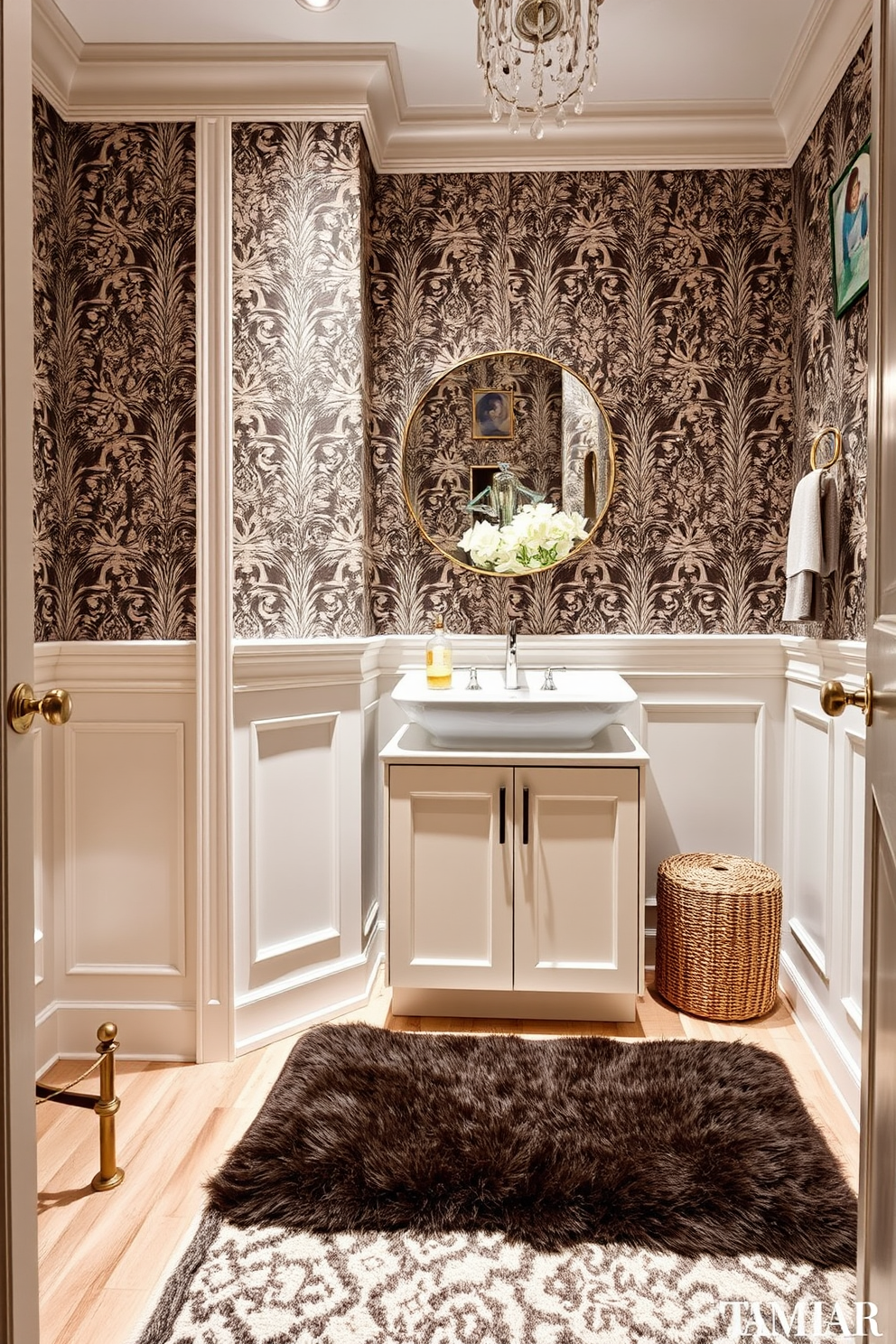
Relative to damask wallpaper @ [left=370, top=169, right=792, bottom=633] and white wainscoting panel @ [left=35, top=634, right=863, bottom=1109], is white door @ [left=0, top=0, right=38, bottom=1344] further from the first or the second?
damask wallpaper @ [left=370, top=169, right=792, bottom=633]

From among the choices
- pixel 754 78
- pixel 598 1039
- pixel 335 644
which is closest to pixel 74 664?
pixel 335 644

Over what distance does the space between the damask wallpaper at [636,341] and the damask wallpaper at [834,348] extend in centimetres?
12

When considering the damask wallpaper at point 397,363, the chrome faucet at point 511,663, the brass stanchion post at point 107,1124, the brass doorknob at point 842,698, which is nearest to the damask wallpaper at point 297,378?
the damask wallpaper at point 397,363

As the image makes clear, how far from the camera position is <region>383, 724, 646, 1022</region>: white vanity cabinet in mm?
2369

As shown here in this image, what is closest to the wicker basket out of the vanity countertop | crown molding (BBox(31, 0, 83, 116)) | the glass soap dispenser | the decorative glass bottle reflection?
the vanity countertop

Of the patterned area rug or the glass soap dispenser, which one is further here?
the glass soap dispenser

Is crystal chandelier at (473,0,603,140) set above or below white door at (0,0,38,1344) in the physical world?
above

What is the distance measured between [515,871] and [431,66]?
88.4 inches

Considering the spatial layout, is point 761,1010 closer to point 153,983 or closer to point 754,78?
point 153,983

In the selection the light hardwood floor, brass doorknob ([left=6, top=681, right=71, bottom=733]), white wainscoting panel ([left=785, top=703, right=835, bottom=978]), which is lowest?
the light hardwood floor

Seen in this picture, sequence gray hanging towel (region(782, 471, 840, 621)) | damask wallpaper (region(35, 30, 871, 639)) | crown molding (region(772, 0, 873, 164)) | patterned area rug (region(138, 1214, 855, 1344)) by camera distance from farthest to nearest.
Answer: damask wallpaper (region(35, 30, 871, 639)) < gray hanging towel (region(782, 471, 840, 621)) < crown molding (region(772, 0, 873, 164)) < patterned area rug (region(138, 1214, 855, 1344))

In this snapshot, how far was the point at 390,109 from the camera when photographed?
8.59 feet

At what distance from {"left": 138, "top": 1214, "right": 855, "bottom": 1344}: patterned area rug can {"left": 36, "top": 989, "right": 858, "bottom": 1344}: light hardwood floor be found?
0.35 feet

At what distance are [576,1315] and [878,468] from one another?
1.40 meters
